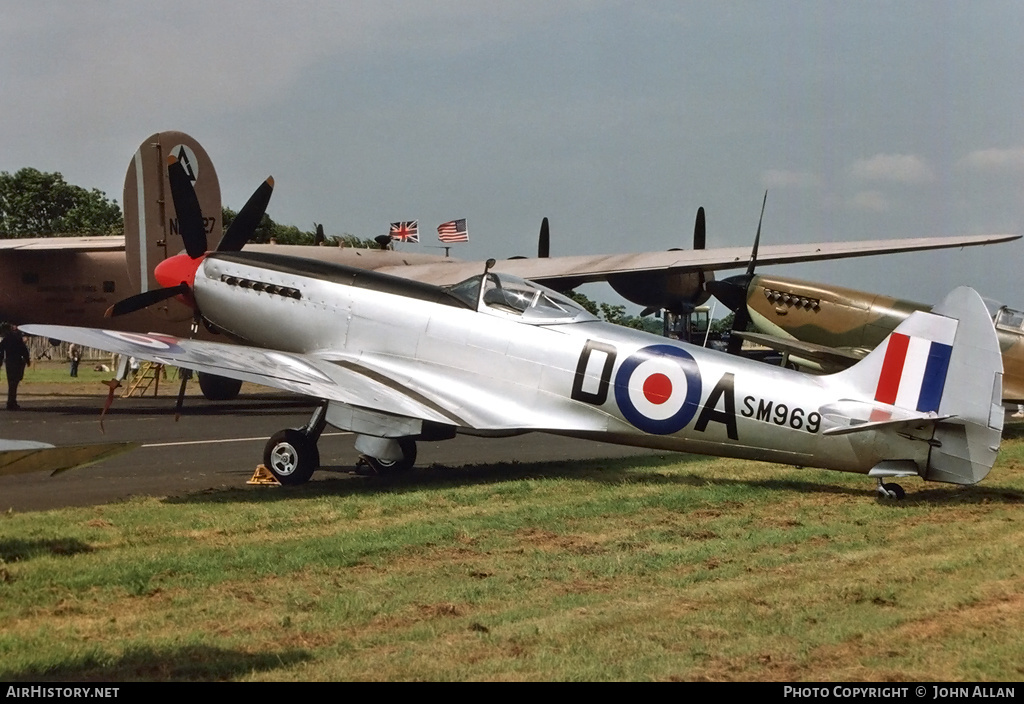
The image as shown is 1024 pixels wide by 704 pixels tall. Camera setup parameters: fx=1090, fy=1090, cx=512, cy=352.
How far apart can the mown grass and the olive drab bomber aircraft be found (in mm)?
582

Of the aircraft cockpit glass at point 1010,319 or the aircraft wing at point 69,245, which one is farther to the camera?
the aircraft wing at point 69,245

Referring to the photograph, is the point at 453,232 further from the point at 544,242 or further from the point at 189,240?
the point at 189,240

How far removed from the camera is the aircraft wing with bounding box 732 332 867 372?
653 inches

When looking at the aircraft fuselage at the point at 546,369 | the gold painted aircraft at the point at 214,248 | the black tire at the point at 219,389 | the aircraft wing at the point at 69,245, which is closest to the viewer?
the aircraft fuselage at the point at 546,369

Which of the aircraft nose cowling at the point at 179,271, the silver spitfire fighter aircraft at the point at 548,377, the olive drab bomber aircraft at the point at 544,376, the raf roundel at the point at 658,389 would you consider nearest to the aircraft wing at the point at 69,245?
the aircraft nose cowling at the point at 179,271

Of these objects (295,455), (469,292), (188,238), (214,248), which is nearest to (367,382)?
(295,455)

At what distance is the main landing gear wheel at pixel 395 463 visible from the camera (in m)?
12.4

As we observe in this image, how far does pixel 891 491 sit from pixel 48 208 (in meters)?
69.7

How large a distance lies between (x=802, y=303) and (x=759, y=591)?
545 inches

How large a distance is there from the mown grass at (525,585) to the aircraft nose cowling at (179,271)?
464 cm

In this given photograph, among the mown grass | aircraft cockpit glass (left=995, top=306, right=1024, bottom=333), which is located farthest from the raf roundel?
aircraft cockpit glass (left=995, top=306, right=1024, bottom=333)

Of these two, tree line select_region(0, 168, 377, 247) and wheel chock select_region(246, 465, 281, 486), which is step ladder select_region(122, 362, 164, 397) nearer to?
wheel chock select_region(246, 465, 281, 486)

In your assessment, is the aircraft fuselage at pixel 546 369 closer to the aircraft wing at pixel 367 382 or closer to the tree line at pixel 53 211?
the aircraft wing at pixel 367 382
